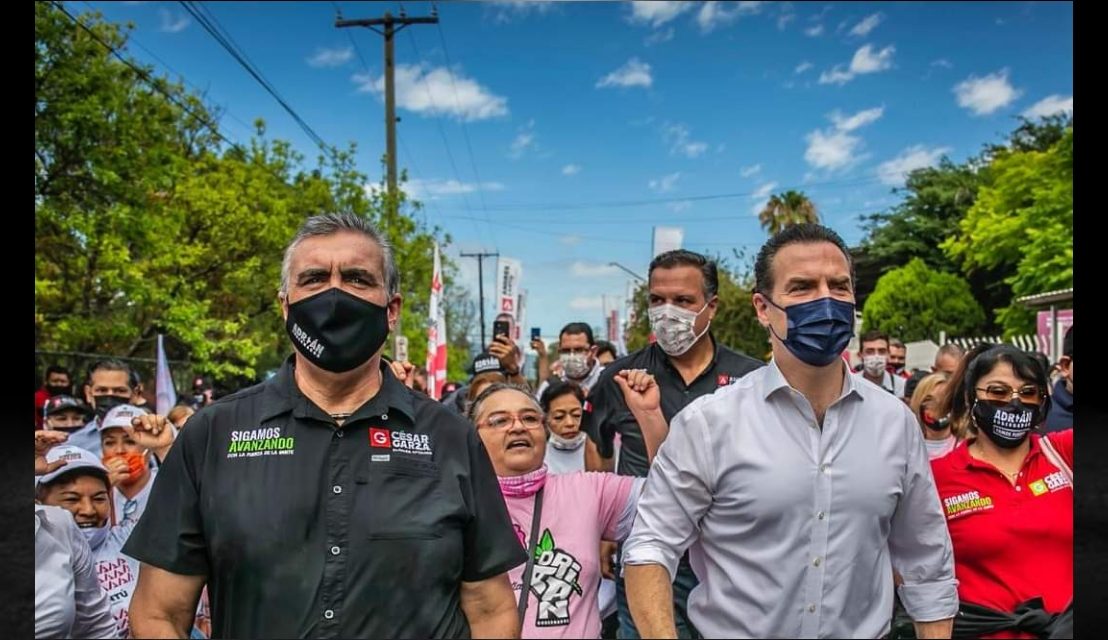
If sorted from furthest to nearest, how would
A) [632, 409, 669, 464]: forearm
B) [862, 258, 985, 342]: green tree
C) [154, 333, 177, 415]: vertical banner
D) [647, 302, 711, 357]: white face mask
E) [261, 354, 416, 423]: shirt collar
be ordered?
[862, 258, 985, 342]: green tree, [154, 333, 177, 415]: vertical banner, [647, 302, 711, 357]: white face mask, [632, 409, 669, 464]: forearm, [261, 354, 416, 423]: shirt collar

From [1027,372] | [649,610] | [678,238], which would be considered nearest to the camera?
[649,610]

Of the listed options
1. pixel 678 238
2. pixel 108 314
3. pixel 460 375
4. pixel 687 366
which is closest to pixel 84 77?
pixel 108 314

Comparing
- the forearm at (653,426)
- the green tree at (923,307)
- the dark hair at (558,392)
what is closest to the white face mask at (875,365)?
the dark hair at (558,392)

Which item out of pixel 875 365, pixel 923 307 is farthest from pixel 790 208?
pixel 875 365

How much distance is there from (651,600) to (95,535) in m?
3.27

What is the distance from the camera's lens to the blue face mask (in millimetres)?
2410

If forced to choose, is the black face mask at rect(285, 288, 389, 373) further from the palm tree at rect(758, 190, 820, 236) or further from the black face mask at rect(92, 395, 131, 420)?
the palm tree at rect(758, 190, 820, 236)

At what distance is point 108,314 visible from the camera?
17.3m

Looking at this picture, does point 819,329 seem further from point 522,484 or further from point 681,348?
point 681,348

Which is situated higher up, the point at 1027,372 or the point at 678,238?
the point at 678,238

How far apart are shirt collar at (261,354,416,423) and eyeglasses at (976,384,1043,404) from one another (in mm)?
Result: 2336

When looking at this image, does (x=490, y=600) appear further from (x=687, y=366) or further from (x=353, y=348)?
(x=687, y=366)

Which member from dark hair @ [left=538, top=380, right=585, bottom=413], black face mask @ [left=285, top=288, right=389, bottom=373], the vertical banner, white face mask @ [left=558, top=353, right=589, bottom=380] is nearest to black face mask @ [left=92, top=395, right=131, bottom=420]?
dark hair @ [left=538, top=380, right=585, bottom=413]

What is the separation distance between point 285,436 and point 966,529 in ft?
7.95
